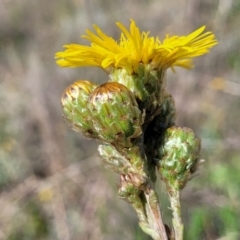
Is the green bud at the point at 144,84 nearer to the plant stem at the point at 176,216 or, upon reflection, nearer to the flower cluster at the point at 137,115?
the flower cluster at the point at 137,115

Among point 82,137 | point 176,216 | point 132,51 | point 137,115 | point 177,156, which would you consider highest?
point 132,51

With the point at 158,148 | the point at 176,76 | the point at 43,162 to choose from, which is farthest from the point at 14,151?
the point at 158,148

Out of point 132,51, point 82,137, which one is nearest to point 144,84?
point 132,51

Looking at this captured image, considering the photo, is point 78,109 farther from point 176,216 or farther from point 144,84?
point 176,216

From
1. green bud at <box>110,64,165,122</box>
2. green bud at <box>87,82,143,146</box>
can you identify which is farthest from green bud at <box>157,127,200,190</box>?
green bud at <box>87,82,143,146</box>

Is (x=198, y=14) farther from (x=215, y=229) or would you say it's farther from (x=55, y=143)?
(x=215, y=229)
